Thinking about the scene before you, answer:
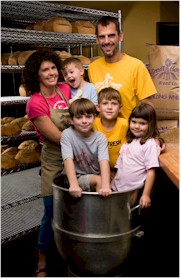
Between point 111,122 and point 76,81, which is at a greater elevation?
point 76,81

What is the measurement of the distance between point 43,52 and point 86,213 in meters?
0.98

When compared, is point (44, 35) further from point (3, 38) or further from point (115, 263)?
point (115, 263)

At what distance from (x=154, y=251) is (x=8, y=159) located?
1399 mm

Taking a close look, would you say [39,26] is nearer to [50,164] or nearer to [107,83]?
[107,83]

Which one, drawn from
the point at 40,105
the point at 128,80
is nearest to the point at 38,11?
the point at 128,80

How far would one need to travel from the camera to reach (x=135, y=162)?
159 centimetres

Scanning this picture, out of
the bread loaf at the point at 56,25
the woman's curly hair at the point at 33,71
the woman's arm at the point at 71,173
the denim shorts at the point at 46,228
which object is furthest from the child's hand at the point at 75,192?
the bread loaf at the point at 56,25

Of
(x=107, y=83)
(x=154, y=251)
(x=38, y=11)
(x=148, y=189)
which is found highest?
(x=38, y=11)

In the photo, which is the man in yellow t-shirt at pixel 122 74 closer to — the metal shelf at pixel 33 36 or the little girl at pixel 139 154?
the little girl at pixel 139 154

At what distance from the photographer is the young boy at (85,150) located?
1.53m

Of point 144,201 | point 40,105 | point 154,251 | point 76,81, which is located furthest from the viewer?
point 154,251

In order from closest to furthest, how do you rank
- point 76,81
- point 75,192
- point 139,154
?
point 75,192 < point 139,154 < point 76,81

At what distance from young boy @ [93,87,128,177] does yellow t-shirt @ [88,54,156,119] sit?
0.21 meters

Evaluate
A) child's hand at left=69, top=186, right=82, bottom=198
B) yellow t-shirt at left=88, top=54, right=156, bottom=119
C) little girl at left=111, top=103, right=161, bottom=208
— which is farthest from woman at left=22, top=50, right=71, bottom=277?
child's hand at left=69, top=186, right=82, bottom=198
